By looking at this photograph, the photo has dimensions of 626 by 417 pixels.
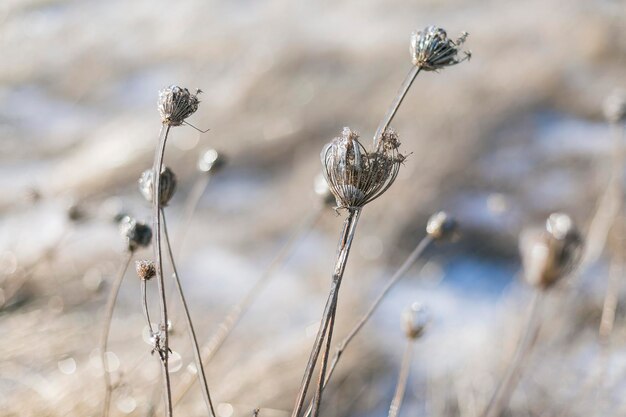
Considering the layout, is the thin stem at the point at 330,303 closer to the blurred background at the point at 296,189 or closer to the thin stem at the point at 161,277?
the thin stem at the point at 161,277

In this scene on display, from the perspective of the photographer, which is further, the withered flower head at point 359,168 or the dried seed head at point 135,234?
the dried seed head at point 135,234

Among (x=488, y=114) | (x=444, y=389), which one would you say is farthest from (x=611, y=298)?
(x=488, y=114)

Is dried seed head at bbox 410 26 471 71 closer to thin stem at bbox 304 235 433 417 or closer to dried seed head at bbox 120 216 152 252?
thin stem at bbox 304 235 433 417

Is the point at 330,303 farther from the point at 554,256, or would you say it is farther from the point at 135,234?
the point at 135,234

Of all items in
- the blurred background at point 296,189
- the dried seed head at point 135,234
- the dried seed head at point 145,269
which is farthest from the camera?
the blurred background at point 296,189

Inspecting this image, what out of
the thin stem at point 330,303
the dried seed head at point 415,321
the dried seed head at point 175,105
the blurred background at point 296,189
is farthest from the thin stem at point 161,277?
the dried seed head at point 415,321

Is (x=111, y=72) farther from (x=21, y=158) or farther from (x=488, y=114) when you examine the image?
(x=488, y=114)

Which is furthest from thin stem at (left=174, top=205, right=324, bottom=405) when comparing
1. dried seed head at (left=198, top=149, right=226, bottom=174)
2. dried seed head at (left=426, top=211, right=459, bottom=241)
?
dried seed head at (left=426, top=211, right=459, bottom=241)
